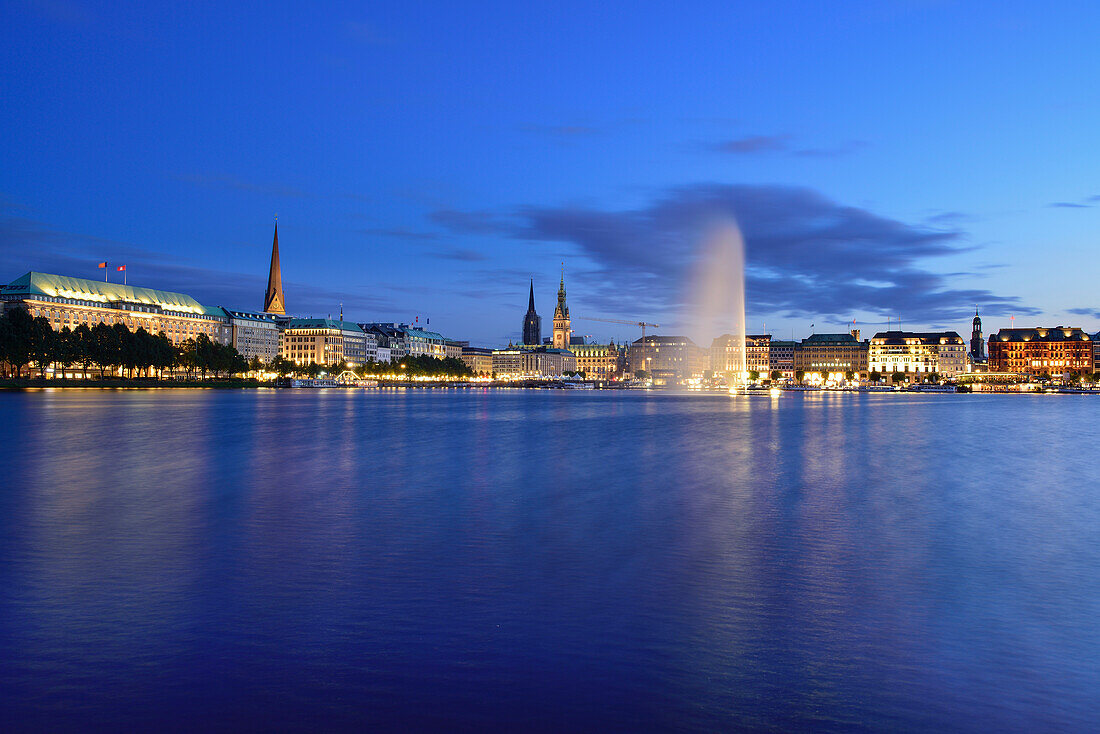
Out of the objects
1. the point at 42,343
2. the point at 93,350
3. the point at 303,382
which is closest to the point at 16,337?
the point at 42,343

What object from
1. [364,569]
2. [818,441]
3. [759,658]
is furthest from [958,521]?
[818,441]

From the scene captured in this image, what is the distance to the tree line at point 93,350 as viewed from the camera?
3716 inches

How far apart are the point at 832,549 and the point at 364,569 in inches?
330

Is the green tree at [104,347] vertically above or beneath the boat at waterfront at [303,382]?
above

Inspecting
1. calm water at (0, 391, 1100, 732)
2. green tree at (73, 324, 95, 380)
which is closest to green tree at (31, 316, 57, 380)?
green tree at (73, 324, 95, 380)

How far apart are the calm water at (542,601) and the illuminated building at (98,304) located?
13327cm

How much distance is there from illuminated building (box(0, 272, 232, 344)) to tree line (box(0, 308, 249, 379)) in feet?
49.2

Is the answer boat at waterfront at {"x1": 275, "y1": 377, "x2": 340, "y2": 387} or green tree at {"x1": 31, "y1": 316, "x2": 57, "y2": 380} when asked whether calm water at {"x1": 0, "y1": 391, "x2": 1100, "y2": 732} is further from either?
boat at waterfront at {"x1": 275, "y1": 377, "x2": 340, "y2": 387}

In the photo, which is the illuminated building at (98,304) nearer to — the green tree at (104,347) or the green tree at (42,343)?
the green tree at (104,347)

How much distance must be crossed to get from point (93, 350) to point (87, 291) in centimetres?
6588

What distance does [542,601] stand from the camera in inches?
431

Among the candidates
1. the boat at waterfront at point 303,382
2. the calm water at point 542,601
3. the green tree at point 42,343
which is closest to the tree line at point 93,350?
the green tree at point 42,343

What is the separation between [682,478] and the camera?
2638 cm

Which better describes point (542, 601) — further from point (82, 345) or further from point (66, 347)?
point (82, 345)
